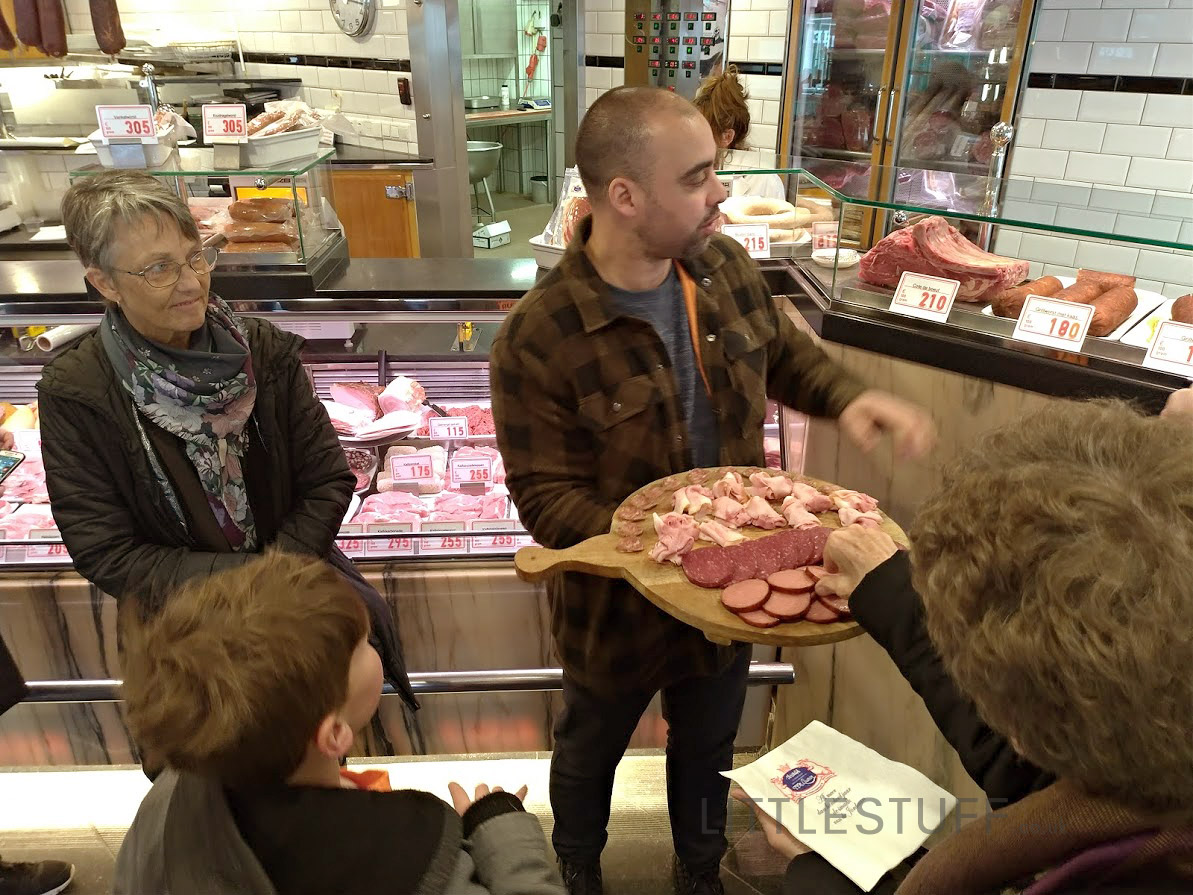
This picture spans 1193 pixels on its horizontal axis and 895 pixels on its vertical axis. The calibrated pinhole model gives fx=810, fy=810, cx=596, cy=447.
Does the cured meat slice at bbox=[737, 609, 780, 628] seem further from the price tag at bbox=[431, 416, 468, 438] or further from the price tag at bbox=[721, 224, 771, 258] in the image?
the price tag at bbox=[721, 224, 771, 258]

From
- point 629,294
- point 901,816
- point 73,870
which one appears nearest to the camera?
point 629,294

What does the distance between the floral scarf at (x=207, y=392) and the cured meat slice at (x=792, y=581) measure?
1.24 meters

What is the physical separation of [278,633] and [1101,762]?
1.00 m

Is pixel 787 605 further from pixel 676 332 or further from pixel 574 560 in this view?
pixel 676 332

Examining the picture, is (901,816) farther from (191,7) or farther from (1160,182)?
(191,7)

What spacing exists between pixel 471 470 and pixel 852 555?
57.0 inches

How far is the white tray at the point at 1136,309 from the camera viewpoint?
6.87 feet

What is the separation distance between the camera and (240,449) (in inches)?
75.1

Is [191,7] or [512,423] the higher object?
[191,7]

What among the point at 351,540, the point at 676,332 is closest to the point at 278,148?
the point at 351,540

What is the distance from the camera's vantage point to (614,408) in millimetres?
1776

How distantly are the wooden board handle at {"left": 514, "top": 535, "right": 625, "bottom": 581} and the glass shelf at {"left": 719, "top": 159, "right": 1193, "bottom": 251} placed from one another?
4.28 feet

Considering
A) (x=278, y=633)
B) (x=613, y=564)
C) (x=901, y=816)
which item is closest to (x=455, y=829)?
(x=278, y=633)

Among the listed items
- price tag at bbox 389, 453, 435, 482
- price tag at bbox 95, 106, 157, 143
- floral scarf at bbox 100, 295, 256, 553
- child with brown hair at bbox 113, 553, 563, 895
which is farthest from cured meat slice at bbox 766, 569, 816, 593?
price tag at bbox 95, 106, 157, 143
